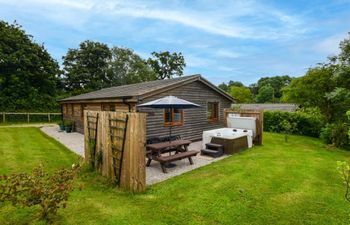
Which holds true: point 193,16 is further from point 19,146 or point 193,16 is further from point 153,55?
point 153,55

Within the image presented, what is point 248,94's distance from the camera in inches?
2293

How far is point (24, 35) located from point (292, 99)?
29.3m

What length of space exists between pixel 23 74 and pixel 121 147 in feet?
84.0

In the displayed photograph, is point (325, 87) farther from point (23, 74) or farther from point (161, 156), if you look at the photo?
point (23, 74)

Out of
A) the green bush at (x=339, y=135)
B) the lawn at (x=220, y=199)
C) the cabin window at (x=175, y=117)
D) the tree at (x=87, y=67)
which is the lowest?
the lawn at (x=220, y=199)

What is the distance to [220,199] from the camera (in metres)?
4.68

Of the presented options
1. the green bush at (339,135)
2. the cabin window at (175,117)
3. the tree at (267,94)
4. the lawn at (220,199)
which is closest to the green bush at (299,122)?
the green bush at (339,135)

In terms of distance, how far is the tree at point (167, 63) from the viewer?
4112cm

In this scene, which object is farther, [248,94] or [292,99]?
[248,94]

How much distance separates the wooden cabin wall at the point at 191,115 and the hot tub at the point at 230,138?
210cm

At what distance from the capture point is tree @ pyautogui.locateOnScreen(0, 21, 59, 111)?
2405cm

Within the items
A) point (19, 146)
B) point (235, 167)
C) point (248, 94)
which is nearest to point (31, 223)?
point (235, 167)

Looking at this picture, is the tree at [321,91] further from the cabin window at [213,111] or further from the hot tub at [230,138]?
the hot tub at [230,138]

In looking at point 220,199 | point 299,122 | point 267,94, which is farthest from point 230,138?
point 267,94
